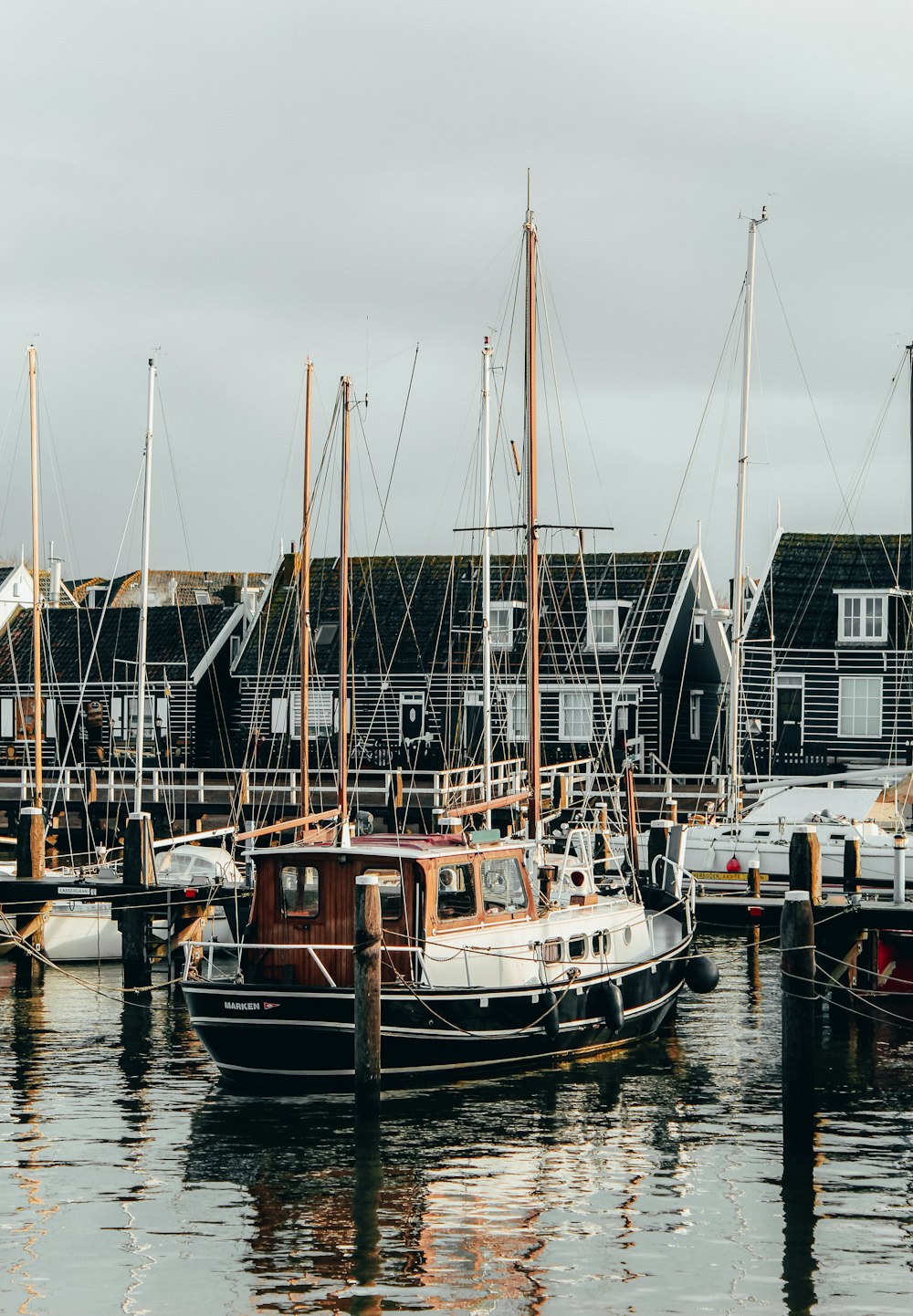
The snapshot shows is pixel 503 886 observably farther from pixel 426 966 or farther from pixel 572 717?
pixel 572 717

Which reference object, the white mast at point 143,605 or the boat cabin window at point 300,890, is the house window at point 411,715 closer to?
the white mast at point 143,605

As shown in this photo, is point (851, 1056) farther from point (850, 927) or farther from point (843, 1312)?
point (843, 1312)

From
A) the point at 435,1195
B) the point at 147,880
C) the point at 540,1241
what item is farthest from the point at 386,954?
the point at 147,880

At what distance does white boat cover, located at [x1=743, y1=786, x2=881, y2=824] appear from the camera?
43.8 meters

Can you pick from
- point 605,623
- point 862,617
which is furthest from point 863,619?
point 605,623

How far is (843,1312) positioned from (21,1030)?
686 inches

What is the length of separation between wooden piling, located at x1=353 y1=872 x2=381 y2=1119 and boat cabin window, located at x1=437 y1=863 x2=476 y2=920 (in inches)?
118

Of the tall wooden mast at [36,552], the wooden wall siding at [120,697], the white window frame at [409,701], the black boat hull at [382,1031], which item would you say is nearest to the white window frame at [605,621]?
the white window frame at [409,701]

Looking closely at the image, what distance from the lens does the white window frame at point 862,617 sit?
55969 mm

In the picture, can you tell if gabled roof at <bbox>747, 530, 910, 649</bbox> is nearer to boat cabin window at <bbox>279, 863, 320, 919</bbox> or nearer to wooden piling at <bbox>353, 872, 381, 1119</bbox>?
boat cabin window at <bbox>279, 863, 320, 919</bbox>

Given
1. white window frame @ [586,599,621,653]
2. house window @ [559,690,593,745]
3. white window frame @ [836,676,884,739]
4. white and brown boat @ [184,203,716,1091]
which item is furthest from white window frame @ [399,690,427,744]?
white and brown boat @ [184,203,716,1091]

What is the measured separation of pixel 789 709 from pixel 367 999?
123 ft

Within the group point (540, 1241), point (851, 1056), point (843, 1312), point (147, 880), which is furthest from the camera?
point (147, 880)

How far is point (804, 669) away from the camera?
5666cm
